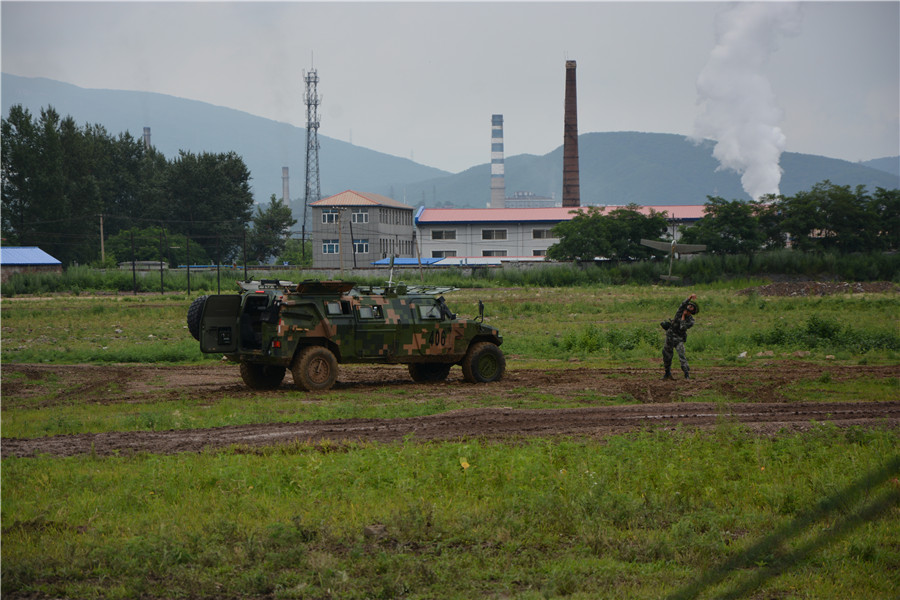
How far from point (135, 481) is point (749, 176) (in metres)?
97.8

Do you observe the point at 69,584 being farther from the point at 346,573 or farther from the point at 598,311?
the point at 598,311

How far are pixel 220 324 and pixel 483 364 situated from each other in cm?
602

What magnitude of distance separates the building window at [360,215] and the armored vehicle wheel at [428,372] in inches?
2960

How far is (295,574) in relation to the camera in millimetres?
7582

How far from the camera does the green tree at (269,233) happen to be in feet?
333

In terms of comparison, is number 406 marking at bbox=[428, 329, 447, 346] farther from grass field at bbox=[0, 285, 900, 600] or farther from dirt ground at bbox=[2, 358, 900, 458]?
grass field at bbox=[0, 285, 900, 600]

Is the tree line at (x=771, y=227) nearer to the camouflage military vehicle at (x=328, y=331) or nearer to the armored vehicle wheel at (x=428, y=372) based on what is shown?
the armored vehicle wheel at (x=428, y=372)

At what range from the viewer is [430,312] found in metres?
20.8

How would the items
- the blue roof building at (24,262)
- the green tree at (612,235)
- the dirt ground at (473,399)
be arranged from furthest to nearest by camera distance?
the green tree at (612,235), the blue roof building at (24,262), the dirt ground at (473,399)

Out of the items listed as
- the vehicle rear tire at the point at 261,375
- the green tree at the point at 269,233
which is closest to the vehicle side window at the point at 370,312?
the vehicle rear tire at the point at 261,375

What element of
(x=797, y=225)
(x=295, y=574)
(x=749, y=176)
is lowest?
(x=295, y=574)

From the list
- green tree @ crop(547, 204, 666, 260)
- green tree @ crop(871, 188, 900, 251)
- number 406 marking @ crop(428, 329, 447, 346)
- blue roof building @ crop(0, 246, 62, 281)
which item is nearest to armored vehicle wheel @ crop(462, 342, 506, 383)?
number 406 marking @ crop(428, 329, 447, 346)

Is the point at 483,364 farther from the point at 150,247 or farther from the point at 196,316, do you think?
the point at 150,247

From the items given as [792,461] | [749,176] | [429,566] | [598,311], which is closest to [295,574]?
[429,566]
